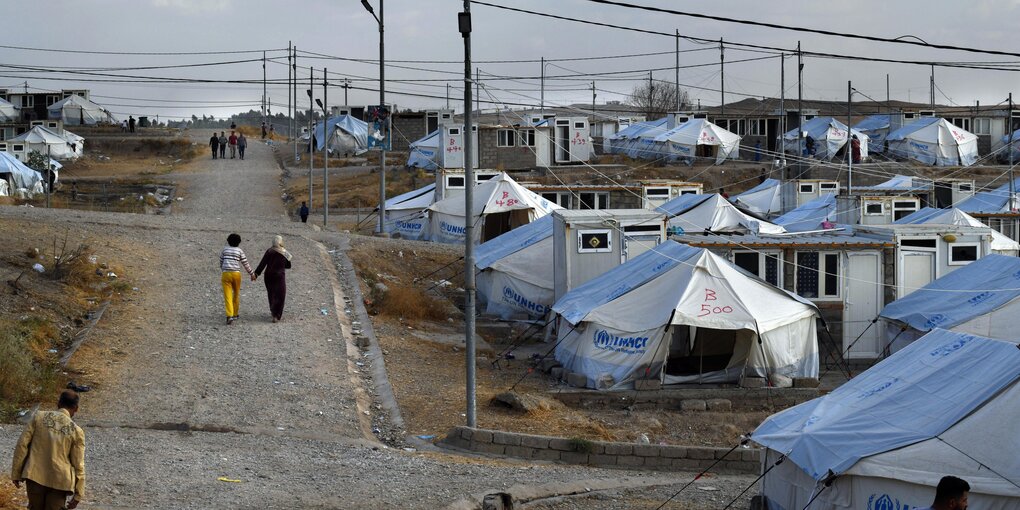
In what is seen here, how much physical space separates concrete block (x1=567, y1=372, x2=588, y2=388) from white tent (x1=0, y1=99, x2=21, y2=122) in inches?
2484

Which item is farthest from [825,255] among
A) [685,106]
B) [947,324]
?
[685,106]

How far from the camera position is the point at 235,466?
11633 millimetres

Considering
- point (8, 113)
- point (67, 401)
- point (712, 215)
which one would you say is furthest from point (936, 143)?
point (67, 401)

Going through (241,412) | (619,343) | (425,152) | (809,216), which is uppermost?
(425,152)

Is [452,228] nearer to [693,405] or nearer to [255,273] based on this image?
[255,273]

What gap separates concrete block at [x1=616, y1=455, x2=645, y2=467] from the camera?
46.2 ft

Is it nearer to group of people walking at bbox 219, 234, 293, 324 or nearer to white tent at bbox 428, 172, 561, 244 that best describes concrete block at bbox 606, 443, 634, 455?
group of people walking at bbox 219, 234, 293, 324

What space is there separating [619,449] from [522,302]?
10.5 meters

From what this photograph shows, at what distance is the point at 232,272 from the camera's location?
1755 centimetres

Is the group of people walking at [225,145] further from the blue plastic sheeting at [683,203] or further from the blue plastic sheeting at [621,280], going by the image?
the blue plastic sheeting at [621,280]

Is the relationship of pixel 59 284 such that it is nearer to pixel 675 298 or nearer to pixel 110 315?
pixel 110 315

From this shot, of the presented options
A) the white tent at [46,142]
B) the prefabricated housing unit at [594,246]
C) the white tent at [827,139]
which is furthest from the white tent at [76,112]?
the prefabricated housing unit at [594,246]

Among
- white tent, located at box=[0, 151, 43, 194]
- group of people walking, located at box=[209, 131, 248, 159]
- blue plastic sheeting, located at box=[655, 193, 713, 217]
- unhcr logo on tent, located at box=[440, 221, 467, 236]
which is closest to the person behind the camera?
unhcr logo on tent, located at box=[440, 221, 467, 236]

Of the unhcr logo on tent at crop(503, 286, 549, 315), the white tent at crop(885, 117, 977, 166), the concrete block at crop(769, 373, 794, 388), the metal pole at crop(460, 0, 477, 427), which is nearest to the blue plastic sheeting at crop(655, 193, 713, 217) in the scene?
the unhcr logo on tent at crop(503, 286, 549, 315)
